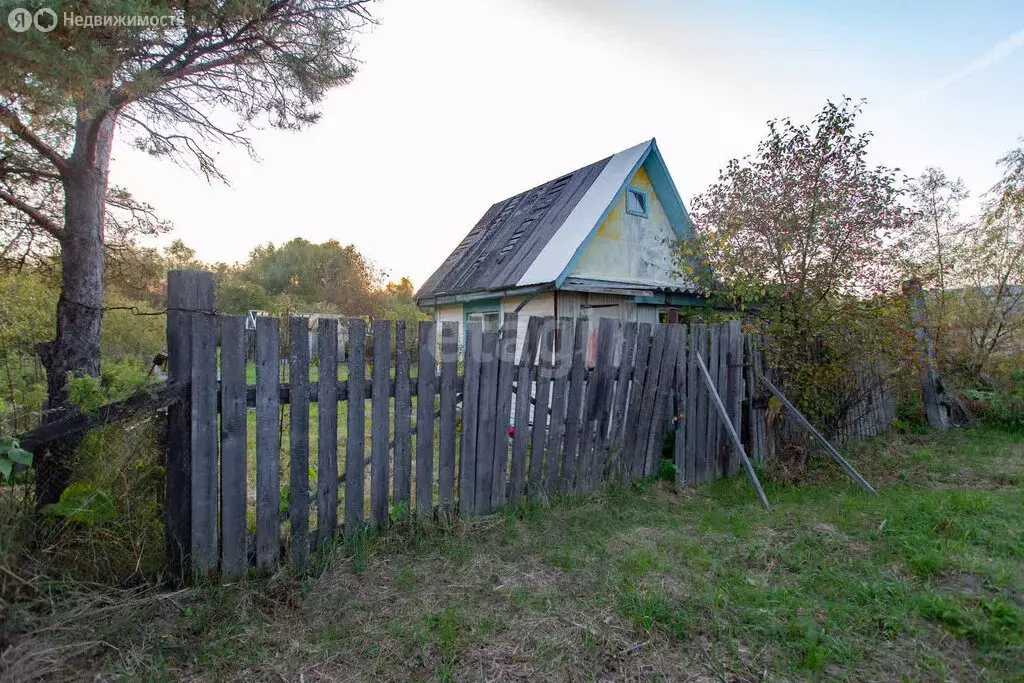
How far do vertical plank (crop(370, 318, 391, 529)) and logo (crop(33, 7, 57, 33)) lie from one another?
6.77ft

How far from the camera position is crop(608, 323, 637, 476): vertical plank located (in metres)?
4.31

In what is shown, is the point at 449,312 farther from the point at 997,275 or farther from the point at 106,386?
the point at 997,275

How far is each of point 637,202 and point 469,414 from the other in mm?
7299

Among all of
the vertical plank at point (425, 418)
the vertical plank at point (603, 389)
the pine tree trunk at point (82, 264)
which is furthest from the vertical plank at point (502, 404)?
the pine tree trunk at point (82, 264)

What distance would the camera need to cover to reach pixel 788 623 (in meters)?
2.31

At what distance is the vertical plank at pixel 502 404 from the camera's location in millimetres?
3635

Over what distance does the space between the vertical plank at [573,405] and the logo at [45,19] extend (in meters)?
3.62

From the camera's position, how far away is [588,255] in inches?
320

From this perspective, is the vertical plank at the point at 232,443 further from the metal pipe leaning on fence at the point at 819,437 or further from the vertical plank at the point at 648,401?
the metal pipe leaning on fence at the point at 819,437

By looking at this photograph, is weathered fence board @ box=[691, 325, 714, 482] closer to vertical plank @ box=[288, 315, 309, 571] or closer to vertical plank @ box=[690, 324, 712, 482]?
vertical plank @ box=[690, 324, 712, 482]

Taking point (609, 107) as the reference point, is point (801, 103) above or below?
below

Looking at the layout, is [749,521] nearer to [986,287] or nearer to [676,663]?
[676,663]

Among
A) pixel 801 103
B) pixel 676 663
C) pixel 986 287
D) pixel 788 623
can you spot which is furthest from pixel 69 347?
pixel 986 287

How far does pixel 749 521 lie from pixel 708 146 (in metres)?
6.57
